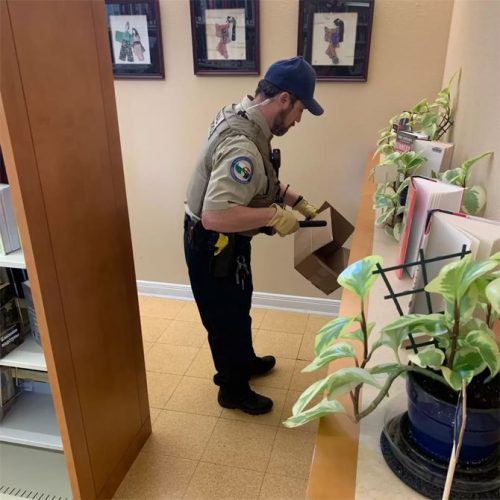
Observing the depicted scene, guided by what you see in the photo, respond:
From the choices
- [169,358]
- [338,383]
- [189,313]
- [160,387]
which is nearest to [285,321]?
[189,313]

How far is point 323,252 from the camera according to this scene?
6.11 ft

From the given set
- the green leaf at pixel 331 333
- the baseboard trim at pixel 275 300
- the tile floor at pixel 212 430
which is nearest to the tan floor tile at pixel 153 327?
the tile floor at pixel 212 430

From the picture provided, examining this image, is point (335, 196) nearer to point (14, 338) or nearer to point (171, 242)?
point (171, 242)

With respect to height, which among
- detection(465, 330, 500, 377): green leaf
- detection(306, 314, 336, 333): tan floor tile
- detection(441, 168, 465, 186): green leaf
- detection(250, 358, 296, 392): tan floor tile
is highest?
detection(441, 168, 465, 186): green leaf

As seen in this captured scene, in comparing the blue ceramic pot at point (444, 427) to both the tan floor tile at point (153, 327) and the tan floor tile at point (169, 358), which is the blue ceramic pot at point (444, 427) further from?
the tan floor tile at point (153, 327)

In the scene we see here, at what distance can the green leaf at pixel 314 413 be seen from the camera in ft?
2.39

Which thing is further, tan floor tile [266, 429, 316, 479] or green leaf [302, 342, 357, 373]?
tan floor tile [266, 429, 316, 479]

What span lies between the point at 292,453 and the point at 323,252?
885 millimetres

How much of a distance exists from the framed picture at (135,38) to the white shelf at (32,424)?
6.05 feet

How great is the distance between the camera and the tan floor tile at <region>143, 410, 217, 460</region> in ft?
6.37

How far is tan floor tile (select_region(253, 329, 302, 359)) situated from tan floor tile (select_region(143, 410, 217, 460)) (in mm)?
621

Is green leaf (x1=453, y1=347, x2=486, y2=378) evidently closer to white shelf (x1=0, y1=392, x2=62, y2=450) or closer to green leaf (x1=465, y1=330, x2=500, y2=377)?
green leaf (x1=465, y1=330, x2=500, y2=377)

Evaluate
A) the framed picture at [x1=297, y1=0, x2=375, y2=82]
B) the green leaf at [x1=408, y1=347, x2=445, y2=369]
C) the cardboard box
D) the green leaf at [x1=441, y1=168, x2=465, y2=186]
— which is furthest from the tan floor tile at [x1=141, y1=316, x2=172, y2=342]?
the green leaf at [x1=408, y1=347, x2=445, y2=369]

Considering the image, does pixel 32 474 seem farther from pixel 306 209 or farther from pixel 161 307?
pixel 306 209
